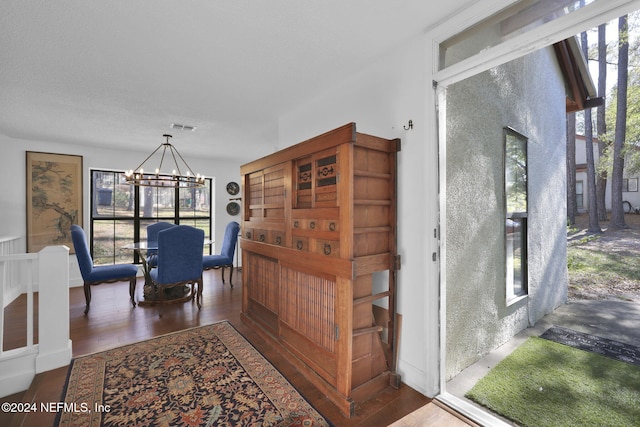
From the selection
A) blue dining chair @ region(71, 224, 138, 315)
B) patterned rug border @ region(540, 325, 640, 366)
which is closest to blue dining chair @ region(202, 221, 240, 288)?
blue dining chair @ region(71, 224, 138, 315)

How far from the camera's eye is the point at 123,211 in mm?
5543

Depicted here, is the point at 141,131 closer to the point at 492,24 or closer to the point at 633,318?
the point at 492,24

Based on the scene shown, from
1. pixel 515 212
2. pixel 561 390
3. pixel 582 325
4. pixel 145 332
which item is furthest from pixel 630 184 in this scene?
pixel 145 332

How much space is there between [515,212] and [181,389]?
11.0 ft

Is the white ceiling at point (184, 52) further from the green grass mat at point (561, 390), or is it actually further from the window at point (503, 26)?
the green grass mat at point (561, 390)

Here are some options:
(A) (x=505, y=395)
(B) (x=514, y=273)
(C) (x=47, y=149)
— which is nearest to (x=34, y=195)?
(C) (x=47, y=149)

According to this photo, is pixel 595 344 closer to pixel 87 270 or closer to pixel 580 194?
pixel 580 194

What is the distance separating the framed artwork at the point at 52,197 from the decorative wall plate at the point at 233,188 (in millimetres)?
2674

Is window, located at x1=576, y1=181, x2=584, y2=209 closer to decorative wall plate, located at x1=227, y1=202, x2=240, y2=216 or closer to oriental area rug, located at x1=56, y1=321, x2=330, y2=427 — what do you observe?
oriental area rug, located at x1=56, y1=321, x2=330, y2=427

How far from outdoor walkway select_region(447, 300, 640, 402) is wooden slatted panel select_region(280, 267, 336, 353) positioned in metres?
0.98

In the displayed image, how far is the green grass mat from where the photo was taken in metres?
1.75

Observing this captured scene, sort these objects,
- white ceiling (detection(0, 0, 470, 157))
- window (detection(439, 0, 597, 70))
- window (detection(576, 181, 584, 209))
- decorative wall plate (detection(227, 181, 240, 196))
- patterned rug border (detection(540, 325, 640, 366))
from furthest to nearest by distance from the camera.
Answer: decorative wall plate (detection(227, 181, 240, 196)) → window (detection(576, 181, 584, 209)) → patterned rug border (detection(540, 325, 640, 366)) → white ceiling (detection(0, 0, 470, 157)) → window (detection(439, 0, 597, 70))

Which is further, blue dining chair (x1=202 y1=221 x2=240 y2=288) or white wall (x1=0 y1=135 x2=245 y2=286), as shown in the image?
blue dining chair (x1=202 y1=221 x2=240 y2=288)

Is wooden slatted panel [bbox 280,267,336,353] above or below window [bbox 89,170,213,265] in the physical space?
below
